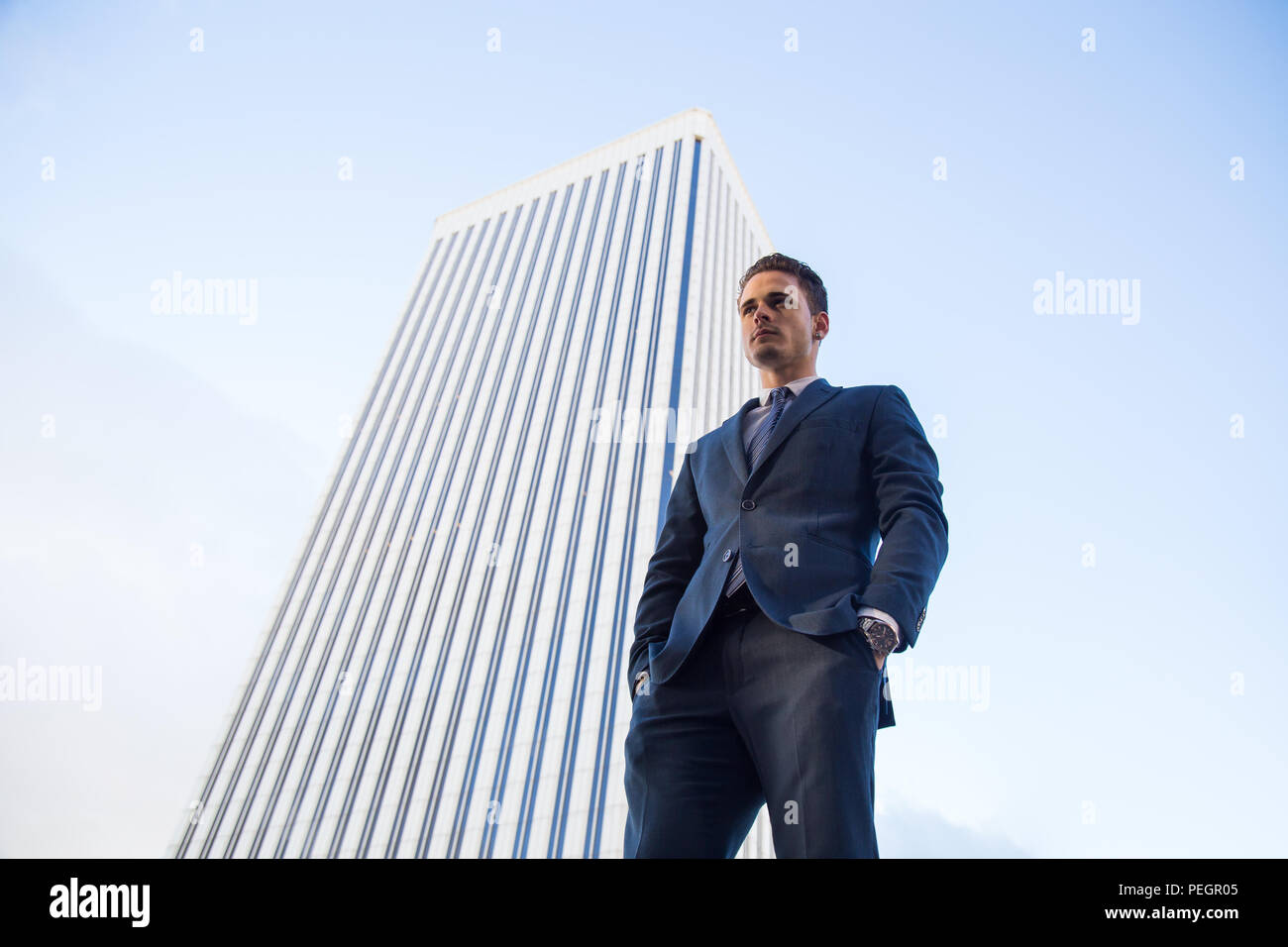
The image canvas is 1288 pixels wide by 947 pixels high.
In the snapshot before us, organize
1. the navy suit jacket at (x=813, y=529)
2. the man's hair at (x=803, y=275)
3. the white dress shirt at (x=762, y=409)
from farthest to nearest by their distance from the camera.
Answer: the man's hair at (x=803, y=275) < the white dress shirt at (x=762, y=409) < the navy suit jacket at (x=813, y=529)

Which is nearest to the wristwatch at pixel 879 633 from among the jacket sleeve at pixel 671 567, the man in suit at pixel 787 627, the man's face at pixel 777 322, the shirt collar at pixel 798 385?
the man in suit at pixel 787 627

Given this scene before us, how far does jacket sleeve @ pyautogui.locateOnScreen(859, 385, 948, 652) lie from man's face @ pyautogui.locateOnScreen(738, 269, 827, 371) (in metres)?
0.46

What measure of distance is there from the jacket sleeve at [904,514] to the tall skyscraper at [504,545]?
110 feet

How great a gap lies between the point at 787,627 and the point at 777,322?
5.30ft

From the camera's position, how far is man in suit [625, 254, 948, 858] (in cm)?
267

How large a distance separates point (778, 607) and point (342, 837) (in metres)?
42.0

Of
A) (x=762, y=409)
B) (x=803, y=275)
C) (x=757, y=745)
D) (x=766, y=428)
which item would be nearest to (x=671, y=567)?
(x=766, y=428)

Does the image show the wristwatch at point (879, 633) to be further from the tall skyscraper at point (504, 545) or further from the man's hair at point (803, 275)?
the tall skyscraper at point (504, 545)

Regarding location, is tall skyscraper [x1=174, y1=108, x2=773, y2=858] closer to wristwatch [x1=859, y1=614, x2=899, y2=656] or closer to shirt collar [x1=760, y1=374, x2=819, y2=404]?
shirt collar [x1=760, y1=374, x2=819, y2=404]

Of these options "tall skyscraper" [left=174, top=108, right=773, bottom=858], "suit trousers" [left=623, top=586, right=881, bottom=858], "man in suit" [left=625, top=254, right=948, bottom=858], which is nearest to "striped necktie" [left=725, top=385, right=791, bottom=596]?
"man in suit" [left=625, top=254, right=948, bottom=858]

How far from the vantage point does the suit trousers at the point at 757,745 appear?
2.58m

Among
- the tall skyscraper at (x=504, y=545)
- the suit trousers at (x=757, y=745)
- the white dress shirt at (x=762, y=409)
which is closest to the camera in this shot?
the suit trousers at (x=757, y=745)
